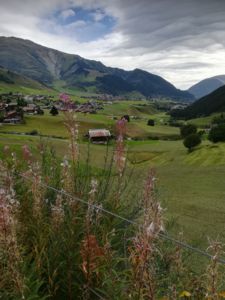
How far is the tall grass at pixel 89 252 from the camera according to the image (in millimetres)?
3508

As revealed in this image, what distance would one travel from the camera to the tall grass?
11.5 feet

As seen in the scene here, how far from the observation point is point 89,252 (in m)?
4.07

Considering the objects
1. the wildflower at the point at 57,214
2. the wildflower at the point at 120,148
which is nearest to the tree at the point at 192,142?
the wildflower at the point at 120,148

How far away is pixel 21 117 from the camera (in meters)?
118

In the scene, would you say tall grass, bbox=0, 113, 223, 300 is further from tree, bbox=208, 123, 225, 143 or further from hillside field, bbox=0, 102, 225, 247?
tree, bbox=208, 123, 225, 143

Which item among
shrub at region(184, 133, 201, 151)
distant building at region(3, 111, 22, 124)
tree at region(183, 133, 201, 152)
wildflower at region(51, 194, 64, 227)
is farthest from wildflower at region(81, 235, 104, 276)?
distant building at region(3, 111, 22, 124)

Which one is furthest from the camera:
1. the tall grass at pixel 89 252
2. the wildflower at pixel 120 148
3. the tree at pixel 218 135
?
the tree at pixel 218 135

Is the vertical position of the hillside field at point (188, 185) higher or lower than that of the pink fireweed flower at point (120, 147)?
lower

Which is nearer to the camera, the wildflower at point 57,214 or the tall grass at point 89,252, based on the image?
the tall grass at point 89,252

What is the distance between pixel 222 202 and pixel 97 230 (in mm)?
21774

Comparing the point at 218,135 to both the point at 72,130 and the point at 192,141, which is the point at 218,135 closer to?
the point at 192,141

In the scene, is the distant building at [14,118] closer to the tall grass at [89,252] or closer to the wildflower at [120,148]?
the wildflower at [120,148]

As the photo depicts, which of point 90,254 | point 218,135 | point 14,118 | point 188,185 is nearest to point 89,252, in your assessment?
point 90,254

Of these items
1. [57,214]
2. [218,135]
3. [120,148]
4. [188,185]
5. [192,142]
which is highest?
[120,148]
